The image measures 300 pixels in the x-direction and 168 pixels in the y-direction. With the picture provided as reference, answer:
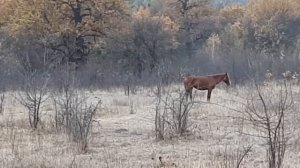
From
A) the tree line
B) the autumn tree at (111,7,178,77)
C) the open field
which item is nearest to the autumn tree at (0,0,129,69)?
the tree line

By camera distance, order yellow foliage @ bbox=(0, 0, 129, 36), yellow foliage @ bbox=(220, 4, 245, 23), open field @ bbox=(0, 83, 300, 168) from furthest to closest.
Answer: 1. yellow foliage @ bbox=(220, 4, 245, 23)
2. yellow foliage @ bbox=(0, 0, 129, 36)
3. open field @ bbox=(0, 83, 300, 168)

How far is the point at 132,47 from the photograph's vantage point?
37.0 metres

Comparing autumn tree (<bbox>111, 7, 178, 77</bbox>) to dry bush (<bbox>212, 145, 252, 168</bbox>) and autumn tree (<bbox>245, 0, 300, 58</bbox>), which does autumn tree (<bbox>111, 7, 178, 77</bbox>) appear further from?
dry bush (<bbox>212, 145, 252, 168</bbox>)

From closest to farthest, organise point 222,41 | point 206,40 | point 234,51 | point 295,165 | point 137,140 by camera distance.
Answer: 1. point 295,165
2. point 137,140
3. point 234,51
4. point 222,41
5. point 206,40

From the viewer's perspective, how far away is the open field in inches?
341

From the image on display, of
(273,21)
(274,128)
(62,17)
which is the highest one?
(273,21)

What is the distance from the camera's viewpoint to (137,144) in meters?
10.8

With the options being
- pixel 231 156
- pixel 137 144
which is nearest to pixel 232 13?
pixel 137 144

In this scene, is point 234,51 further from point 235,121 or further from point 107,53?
point 235,121

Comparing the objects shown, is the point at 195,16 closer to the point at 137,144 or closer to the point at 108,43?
the point at 108,43

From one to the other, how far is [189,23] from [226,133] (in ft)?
123

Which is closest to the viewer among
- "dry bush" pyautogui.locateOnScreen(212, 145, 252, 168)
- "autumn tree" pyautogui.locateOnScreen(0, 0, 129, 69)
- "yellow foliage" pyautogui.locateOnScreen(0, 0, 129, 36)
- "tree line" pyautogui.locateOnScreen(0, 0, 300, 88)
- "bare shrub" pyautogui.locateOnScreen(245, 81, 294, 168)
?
"bare shrub" pyautogui.locateOnScreen(245, 81, 294, 168)

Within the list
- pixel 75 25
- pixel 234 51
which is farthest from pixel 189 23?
pixel 75 25

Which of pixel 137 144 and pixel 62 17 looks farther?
pixel 62 17
